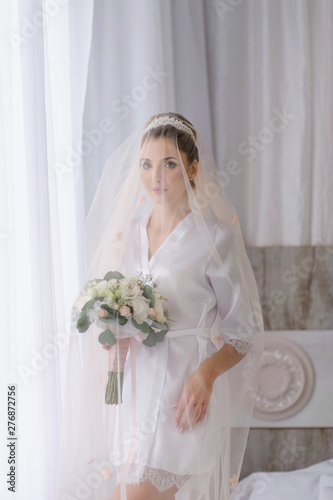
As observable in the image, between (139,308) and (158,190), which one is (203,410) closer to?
(139,308)

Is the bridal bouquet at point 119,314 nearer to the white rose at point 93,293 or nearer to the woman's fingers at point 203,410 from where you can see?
the white rose at point 93,293

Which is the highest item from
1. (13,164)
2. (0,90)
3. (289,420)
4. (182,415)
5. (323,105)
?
(323,105)

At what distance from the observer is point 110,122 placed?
260cm

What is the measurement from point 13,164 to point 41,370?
696 millimetres

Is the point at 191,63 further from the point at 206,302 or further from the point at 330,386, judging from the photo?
the point at 330,386

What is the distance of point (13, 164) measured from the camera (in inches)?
76.7

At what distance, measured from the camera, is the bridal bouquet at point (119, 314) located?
1651 mm

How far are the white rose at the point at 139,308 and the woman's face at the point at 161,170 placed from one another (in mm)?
348

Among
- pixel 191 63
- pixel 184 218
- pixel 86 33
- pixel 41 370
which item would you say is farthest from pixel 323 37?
pixel 41 370

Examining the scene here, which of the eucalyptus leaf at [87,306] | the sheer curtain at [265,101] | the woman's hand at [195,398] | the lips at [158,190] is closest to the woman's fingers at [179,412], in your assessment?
the woman's hand at [195,398]

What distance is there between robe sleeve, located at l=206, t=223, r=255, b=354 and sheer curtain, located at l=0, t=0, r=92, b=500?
60 centimetres

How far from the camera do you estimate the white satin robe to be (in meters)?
1.68

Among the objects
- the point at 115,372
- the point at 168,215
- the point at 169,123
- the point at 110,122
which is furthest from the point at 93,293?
the point at 110,122

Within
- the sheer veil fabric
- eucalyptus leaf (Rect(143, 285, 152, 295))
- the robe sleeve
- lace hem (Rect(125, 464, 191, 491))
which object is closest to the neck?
the sheer veil fabric
